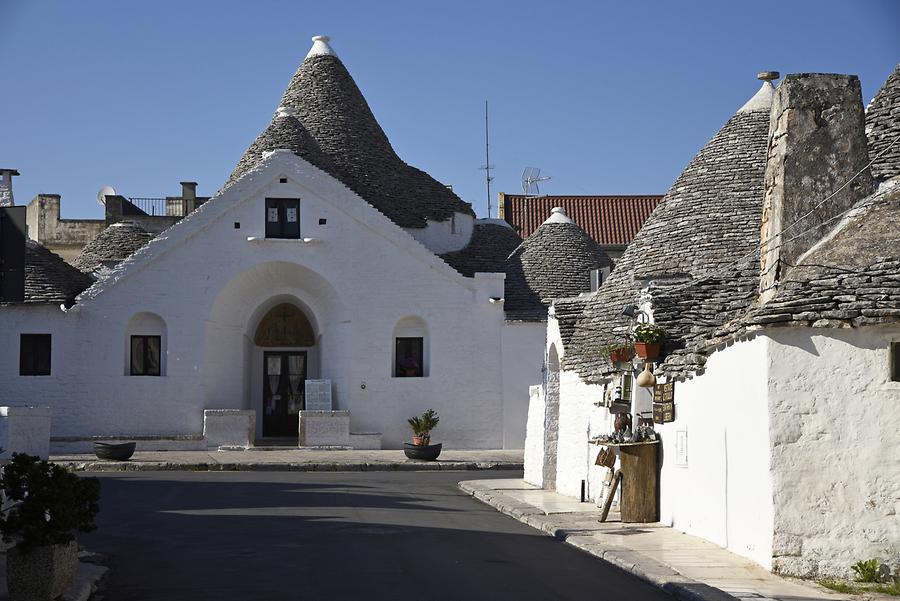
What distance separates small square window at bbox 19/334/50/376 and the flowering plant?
21200mm

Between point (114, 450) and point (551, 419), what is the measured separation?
1153cm

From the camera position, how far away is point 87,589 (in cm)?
1077

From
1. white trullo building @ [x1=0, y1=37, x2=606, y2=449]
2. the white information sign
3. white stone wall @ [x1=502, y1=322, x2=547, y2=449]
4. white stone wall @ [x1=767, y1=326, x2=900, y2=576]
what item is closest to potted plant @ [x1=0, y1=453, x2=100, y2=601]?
white stone wall @ [x1=767, y1=326, x2=900, y2=576]

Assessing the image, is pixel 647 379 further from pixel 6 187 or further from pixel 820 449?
pixel 6 187

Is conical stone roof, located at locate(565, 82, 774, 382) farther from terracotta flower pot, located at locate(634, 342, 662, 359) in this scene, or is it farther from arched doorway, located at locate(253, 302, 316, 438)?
arched doorway, located at locate(253, 302, 316, 438)

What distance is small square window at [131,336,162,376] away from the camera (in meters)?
34.5

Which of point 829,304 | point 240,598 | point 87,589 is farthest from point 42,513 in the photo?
point 829,304

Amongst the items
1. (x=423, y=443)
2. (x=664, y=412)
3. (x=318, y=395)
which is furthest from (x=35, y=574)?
(x=318, y=395)

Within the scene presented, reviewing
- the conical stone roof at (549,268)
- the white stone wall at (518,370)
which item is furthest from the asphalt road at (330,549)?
the conical stone roof at (549,268)

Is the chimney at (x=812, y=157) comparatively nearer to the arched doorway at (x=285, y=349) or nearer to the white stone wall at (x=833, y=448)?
the white stone wall at (x=833, y=448)

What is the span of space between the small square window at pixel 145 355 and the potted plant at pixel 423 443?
278 inches

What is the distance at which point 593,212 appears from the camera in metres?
61.9

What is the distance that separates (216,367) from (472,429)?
7.06 m

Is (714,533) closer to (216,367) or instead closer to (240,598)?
(240,598)
